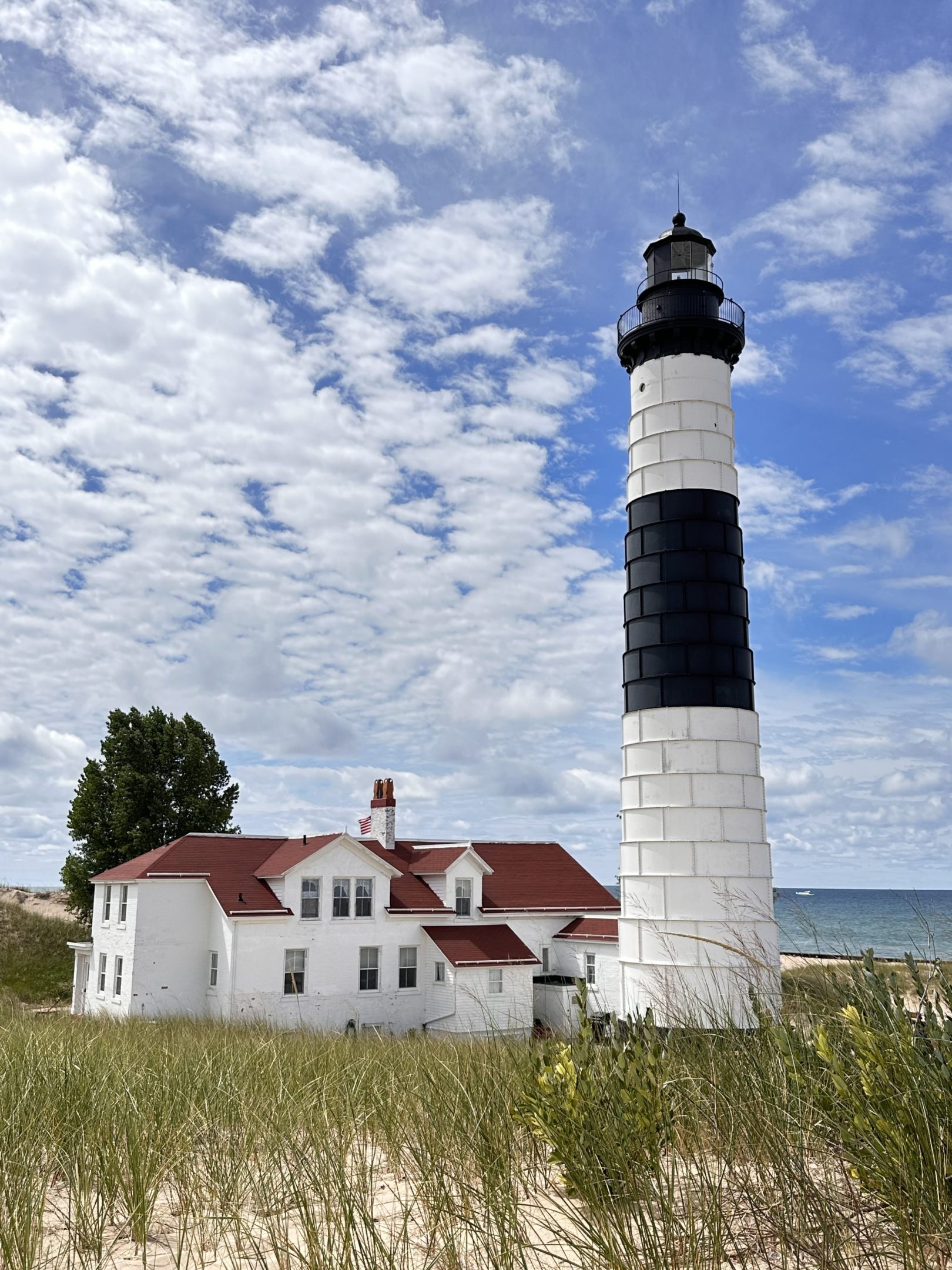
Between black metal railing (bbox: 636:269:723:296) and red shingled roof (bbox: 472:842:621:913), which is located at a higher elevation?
black metal railing (bbox: 636:269:723:296)

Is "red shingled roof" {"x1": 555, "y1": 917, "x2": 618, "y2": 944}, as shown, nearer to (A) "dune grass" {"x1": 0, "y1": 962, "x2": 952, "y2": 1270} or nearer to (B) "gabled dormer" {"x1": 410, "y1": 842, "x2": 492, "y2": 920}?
(B) "gabled dormer" {"x1": 410, "y1": 842, "x2": 492, "y2": 920}

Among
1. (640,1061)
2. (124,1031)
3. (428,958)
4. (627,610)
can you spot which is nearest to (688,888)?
(627,610)

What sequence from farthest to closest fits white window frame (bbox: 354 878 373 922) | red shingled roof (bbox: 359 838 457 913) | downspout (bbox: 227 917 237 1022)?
red shingled roof (bbox: 359 838 457 913), white window frame (bbox: 354 878 373 922), downspout (bbox: 227 917 237 1022)

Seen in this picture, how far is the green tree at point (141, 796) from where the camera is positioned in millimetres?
39656

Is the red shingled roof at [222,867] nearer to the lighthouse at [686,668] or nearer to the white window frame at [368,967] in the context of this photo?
the white window frame at [368,967]

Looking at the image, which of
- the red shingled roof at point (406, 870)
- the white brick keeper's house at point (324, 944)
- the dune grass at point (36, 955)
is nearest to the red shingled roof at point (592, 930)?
the white brick keeper's house at point (324, 944)

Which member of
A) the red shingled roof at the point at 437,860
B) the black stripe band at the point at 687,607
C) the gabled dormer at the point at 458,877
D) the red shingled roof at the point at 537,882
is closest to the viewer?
the black stripe band at the point at 687,607

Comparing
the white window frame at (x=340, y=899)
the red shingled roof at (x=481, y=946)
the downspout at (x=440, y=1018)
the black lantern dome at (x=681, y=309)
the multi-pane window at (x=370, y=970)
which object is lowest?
the downspout at (x=440, y=1018)

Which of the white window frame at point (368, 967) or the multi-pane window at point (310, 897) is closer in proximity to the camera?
the multi-pane window at point (310, 897)

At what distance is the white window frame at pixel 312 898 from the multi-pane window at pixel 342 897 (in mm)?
533

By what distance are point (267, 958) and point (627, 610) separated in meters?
16.8

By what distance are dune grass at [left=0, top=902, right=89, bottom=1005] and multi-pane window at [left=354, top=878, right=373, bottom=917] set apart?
18.2m

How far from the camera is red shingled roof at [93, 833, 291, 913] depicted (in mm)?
29344

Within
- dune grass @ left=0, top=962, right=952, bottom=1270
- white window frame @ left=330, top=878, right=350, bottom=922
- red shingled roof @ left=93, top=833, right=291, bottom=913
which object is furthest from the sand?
dune grass @ left=0, top=962, right=952, bottom=1270
